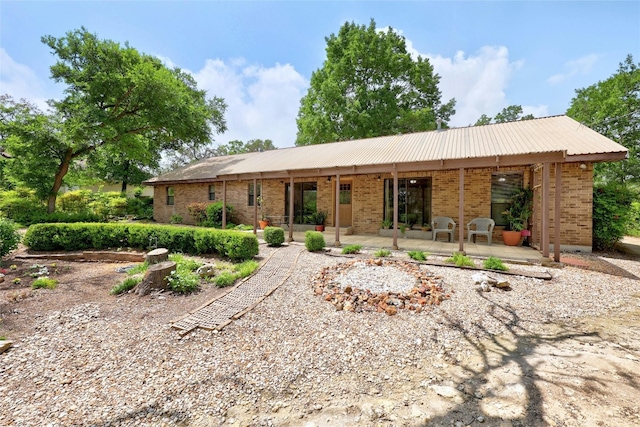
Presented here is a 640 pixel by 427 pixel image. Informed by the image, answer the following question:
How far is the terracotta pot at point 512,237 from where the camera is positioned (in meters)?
8.74

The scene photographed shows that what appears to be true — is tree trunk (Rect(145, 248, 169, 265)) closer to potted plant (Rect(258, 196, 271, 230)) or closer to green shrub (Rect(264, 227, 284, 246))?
green shrub (Rect(264, 227, 284, 246))

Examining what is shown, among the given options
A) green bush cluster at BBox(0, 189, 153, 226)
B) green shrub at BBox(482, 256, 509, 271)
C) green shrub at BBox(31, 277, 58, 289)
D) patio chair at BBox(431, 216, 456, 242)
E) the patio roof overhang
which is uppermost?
the patio roof overhang

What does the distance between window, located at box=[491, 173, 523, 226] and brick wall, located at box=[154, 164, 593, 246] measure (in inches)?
7.0

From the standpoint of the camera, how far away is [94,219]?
1288 cm

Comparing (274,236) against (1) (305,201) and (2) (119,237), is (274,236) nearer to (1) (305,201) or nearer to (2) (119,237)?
(2) (119,237)

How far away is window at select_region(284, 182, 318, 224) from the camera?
13.5m

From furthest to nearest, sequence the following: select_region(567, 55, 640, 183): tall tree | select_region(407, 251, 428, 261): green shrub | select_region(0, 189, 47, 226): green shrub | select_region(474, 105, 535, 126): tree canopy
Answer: select_region(474, 105, 535, 126): tree canopy < select_region(567, 55, 640, 183): tall tree < select_region(0, 189, 47, 226): green shrub < select_region(407, 251, 428, 261): green shrub

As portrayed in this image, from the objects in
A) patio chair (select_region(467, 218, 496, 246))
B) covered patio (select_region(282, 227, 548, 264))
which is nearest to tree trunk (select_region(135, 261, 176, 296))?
covered patio (select_region(282, 227, 548, 264))

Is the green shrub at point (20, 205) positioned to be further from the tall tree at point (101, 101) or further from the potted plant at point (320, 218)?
the potted plant at point (320, 218)

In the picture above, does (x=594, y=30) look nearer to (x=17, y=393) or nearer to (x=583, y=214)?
(x=583, y=214)

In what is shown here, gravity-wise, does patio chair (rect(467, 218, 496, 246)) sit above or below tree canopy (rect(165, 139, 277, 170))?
below

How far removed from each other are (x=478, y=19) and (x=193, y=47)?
996 centimetres

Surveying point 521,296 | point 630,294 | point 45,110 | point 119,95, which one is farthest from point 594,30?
point 45,110

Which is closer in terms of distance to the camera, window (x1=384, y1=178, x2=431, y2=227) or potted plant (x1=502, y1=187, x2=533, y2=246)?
potted plant (x1=502, y1=187, x2=533, y2=246)
